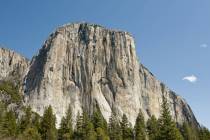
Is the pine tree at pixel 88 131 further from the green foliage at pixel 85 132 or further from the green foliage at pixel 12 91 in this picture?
the green foliage at pixel 12 91

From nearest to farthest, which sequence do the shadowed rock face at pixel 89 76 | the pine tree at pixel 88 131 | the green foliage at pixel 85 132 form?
the pine tree at pixel 88 131 < the green foliage at pixel 85 132 < the shadowed rock face at pixel 89 76

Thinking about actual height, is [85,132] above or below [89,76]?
below

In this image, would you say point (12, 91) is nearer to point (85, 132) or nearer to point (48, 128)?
point (48, 128)

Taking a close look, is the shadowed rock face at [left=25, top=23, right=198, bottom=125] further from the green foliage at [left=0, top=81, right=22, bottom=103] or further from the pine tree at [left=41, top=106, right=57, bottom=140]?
the pine tree at [left=41, top=106, right=57, bottom=140]

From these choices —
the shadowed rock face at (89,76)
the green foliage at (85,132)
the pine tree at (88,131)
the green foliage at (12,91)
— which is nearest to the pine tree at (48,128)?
the green foliage at (85,132)

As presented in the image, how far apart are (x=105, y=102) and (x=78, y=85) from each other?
1379 cm

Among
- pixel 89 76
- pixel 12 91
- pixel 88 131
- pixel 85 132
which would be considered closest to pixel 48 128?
pixel 85 132

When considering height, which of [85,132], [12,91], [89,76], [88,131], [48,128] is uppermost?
[89,76]

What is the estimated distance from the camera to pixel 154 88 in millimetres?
188250

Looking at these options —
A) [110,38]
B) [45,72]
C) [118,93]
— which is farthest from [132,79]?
[45,72]

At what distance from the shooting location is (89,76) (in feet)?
515

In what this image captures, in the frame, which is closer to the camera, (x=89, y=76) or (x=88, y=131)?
(x=88, y=131)

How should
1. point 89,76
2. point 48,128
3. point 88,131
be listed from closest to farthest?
point 88,131 < point 48,128 < point 89,76

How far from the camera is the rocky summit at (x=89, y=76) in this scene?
484 feet
